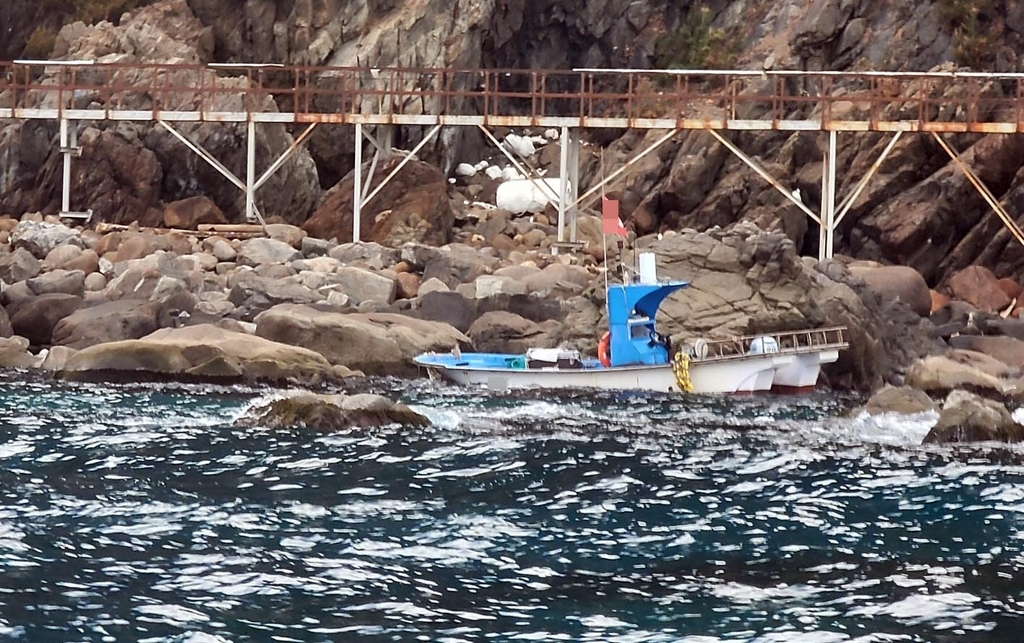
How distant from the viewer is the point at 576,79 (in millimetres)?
71062

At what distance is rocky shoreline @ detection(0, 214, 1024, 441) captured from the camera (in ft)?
89.7

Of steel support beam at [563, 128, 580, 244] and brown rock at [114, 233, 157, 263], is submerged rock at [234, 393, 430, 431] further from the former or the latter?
Answer: steel support beam at [563, 128, 580, 244]

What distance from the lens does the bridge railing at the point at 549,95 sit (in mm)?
44125

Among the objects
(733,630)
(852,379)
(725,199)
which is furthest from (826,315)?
(725,199)

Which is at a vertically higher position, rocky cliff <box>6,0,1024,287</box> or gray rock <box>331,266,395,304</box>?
rocky cliff <box>6,0,1024,287</box>

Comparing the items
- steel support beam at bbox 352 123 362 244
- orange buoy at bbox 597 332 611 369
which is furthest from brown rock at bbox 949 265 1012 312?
steel support beam at bbox 352 123 362 244

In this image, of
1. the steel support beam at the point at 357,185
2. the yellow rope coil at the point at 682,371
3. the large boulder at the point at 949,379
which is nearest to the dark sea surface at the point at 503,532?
the yellow rope coil at the point at 682,371

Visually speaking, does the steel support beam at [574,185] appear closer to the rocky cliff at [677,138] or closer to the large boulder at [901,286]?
the rocky cliff at [677,138]

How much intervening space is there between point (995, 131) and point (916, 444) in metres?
25.0

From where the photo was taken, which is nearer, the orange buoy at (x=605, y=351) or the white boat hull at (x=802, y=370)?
the orange buoy at (x=605, y=351)

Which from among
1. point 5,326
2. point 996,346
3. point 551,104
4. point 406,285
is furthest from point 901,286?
point 551,104

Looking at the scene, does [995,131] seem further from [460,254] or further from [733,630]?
[733,630]

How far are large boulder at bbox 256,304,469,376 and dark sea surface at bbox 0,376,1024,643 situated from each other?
6409mm

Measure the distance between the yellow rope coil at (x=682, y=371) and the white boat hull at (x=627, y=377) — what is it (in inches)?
4.0
